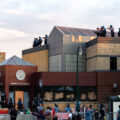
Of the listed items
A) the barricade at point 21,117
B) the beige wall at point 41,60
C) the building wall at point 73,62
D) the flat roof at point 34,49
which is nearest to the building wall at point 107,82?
the building wall at point 73,62

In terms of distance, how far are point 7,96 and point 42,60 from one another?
12711 millimetres

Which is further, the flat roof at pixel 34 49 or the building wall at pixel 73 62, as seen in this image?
the flat roof at pixel 34 49

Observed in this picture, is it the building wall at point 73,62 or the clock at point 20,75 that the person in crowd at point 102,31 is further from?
the clock at point 20,75

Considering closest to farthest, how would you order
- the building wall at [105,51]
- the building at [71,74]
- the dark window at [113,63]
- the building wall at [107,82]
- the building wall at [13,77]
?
the building at [71,74]
the building wall at [107,82]
the building wall at [13,77]
the building wall at [105,51]
the dark window at [113,63]

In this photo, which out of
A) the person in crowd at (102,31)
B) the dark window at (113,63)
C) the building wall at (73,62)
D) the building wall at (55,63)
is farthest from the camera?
the building wall at (55,63)

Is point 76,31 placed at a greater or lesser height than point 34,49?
greater

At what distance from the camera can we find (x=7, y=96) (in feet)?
137

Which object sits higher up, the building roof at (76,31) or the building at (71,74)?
the building roof at (76,31)

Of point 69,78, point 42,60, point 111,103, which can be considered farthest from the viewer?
point 42,60

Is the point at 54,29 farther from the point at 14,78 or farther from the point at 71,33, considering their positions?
the point at 14,78

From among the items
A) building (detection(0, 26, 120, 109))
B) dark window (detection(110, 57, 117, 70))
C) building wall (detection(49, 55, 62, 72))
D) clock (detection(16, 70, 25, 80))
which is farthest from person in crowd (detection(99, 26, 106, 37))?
clock (detection(16, 70, 25, 80))

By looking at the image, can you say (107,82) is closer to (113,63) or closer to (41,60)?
(113,63)

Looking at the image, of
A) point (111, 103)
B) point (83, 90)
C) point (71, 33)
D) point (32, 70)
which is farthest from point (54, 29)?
point (111, 103)

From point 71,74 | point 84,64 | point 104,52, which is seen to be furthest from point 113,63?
point 71,74
